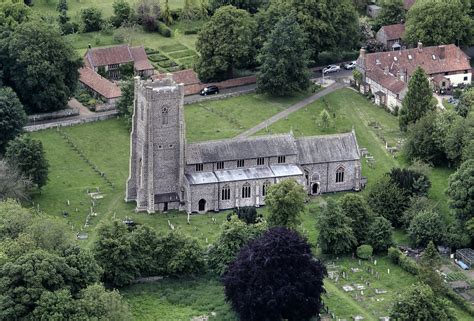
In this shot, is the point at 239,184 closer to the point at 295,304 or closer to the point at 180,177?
the point at 180,177

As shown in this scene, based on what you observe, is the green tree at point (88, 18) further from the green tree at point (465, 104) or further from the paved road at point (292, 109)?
the green tree at point (465, 104)

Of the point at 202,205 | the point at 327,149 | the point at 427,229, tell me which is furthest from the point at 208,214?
the point at 427,229

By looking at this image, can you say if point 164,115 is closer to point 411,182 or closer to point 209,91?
point 411,182

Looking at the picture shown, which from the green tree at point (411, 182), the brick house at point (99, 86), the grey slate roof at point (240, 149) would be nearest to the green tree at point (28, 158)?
the grey slate roof at point (240, 149)

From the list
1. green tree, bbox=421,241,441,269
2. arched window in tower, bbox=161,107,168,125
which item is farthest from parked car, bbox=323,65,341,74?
green tree, bbox=421,241,441,269

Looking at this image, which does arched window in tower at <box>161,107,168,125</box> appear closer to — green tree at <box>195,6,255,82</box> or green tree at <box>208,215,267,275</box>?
green tree at <box>208,215,267,275</box>

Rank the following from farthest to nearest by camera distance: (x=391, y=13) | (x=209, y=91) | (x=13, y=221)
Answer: (x=391, y=13) → (x=209, y=91) → (x=13, y=221)
